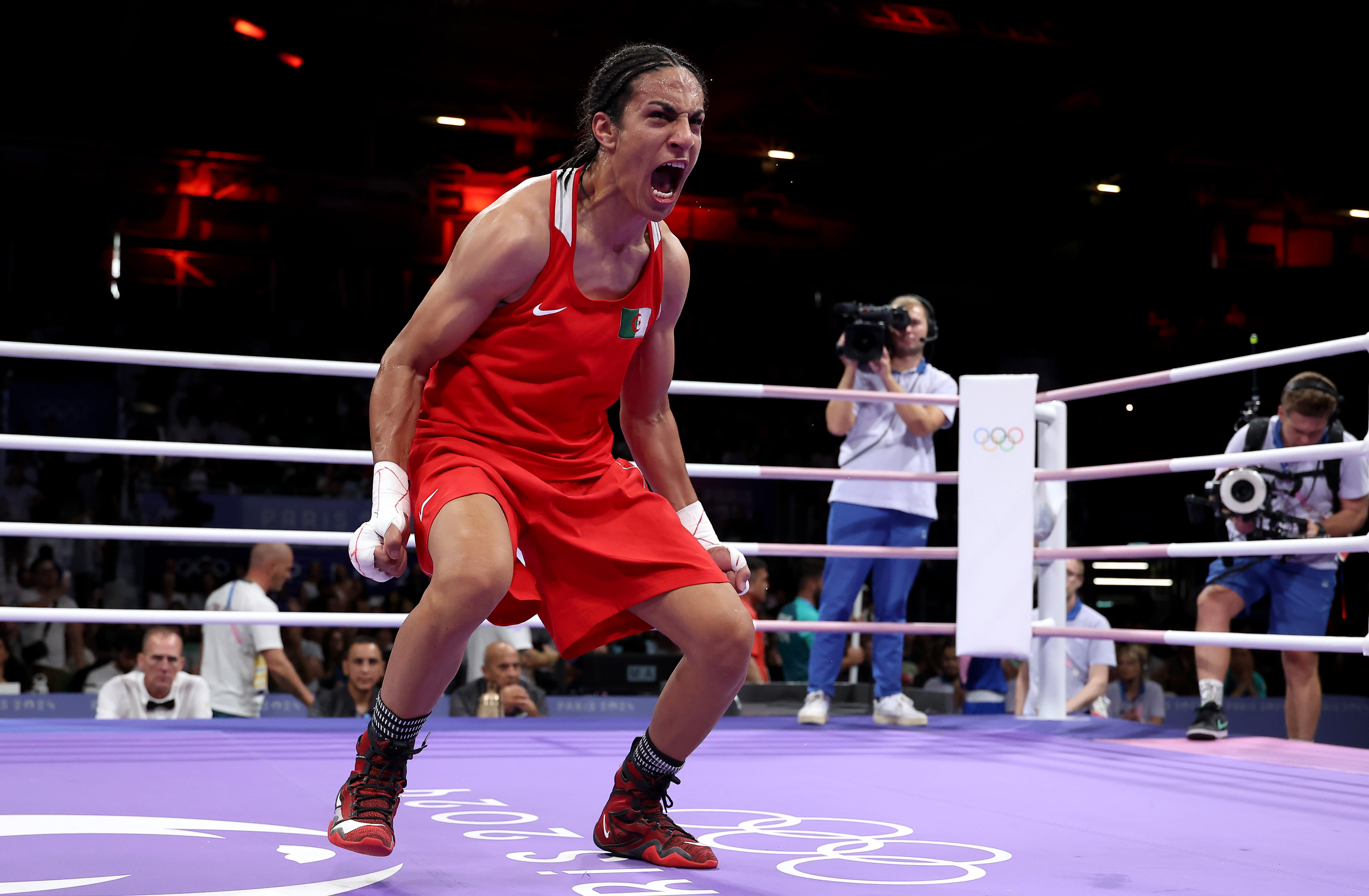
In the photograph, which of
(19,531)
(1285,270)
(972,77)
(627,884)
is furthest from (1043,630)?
(1285,270)

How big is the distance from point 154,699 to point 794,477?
6.97 feet

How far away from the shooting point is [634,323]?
1.68m

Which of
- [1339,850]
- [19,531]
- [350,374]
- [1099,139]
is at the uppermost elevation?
[1099,139]

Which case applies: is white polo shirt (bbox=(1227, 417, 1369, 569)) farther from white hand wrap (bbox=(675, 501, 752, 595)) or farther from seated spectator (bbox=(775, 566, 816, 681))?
seated spectator (bbox=(775, 566, 816, 681))

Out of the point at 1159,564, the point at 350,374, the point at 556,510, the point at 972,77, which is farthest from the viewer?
the point at 1159,564

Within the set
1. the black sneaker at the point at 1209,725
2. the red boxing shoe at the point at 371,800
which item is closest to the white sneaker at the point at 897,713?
the black sneaker at the point at 1209,725

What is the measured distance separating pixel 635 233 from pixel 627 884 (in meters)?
0.80

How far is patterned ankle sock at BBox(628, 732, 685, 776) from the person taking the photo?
5.19ft

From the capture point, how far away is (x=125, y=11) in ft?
27.8

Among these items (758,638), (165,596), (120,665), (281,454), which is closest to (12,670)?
(120,665)

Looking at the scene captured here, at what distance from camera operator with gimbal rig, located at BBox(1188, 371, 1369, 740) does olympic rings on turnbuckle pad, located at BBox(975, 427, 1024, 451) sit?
50 centimetres

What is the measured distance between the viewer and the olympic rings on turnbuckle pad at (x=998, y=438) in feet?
10.5

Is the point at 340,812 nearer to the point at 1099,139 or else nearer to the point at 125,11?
the point at 125,11

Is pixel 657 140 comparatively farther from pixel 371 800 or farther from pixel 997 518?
pixel 997 518
